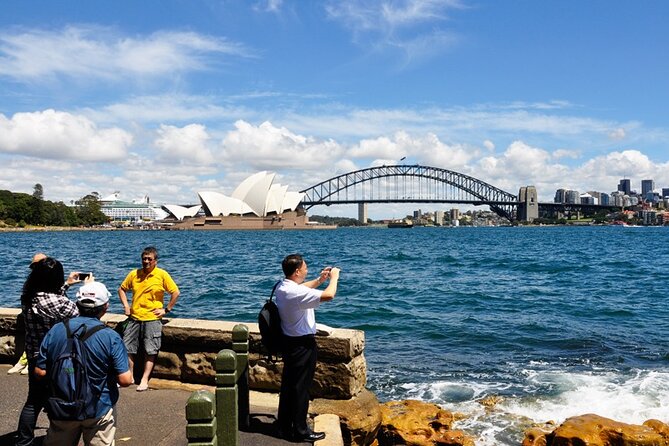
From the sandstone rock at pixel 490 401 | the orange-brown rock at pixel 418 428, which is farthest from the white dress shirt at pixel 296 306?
the sandstone rock at pixel 490 401

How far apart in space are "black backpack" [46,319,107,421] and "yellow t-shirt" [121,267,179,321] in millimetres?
2134

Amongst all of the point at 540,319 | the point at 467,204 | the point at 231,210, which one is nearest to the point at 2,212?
the point at 231,210

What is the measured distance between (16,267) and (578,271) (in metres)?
27.1

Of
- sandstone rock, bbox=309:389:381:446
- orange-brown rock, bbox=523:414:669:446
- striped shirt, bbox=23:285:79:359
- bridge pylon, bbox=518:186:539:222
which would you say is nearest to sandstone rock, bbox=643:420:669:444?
orange-brown rock, bbox=523:414:669:446

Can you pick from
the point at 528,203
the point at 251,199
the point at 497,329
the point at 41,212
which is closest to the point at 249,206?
the point at 251,199

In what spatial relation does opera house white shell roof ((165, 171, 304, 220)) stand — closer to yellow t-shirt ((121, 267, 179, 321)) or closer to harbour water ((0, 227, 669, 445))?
harbour water ((0, 227, 669, 445))

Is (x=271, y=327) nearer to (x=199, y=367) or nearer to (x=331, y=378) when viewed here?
(x=331, y=378)

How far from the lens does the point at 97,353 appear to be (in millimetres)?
3008

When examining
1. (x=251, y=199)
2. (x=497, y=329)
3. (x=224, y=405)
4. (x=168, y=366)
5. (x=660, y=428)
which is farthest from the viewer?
(x=251, y=199)

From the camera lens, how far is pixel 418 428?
597cm

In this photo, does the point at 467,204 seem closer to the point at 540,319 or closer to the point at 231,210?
the point at 231,210

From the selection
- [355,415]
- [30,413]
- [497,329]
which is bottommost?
[497,329]

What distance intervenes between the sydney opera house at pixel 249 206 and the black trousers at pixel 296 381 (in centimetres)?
9758

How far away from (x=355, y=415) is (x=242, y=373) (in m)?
1.04
